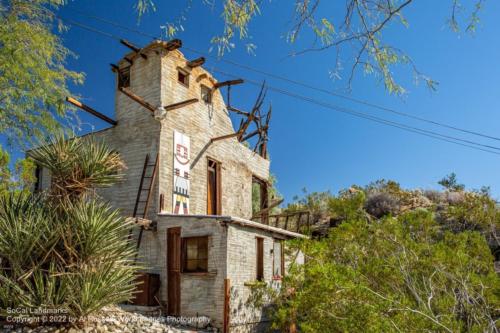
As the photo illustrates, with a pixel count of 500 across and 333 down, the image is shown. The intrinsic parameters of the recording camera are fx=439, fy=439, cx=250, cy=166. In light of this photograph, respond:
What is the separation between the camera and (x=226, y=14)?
4777 mm

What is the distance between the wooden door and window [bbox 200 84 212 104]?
672 cm

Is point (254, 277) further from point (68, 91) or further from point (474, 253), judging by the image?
point (68, 91)

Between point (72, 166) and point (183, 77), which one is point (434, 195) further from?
point (72, 166)

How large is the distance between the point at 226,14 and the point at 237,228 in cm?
900

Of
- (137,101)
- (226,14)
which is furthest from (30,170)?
(226,14)

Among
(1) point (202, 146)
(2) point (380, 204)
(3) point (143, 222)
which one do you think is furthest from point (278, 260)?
(2) point (380, 204)

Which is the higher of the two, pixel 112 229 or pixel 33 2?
pixel 33 2

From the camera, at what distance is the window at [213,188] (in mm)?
17250

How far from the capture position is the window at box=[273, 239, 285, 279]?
50.2 ft

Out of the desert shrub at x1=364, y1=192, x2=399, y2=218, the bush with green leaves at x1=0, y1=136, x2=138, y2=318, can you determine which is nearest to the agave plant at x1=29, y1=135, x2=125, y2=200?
the bush with green leaves at x1=0, y1=136, x2=138, y2=318

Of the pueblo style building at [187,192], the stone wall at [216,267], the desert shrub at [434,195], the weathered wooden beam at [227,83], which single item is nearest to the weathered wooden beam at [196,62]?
the pueblo style building at [187,192]

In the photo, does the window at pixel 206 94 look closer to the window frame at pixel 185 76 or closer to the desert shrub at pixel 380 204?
the window frame at pixel 185 76

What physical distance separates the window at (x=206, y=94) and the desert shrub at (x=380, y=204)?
14752 mm

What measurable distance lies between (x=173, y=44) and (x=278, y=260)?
868cm
